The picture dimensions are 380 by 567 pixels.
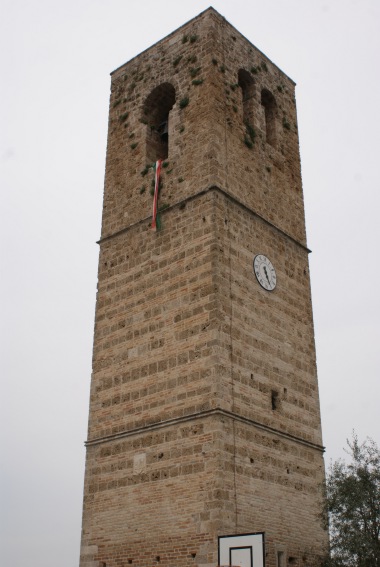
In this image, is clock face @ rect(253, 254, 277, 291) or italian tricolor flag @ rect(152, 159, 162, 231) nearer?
clock face @ rect(253, 254, 277, 291)

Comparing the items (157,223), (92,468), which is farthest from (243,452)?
(157,223)

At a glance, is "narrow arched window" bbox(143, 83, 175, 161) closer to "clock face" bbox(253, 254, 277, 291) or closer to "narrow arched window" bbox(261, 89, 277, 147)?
"narrow arched window" bbox(261, 89, 277, 147)

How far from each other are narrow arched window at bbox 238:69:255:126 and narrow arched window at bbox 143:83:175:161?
6.11 ft

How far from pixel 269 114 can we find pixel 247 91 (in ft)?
3.69

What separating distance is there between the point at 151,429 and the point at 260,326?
10.7 feet

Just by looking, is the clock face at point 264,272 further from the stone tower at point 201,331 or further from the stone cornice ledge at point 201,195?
the stone cornice ledge at point 201,195

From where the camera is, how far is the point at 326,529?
15.3 m

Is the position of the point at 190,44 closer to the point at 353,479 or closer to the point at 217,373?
the point at 217,373

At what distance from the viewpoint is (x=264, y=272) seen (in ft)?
56.5

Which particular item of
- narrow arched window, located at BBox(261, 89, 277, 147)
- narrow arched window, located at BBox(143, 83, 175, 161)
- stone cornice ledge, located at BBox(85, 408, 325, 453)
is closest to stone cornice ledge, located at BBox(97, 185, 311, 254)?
narrow arched window, located at BBox(143, 83, 175, 161)

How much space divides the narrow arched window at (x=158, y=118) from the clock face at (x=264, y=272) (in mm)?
4104

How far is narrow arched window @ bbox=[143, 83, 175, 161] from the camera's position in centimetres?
1939

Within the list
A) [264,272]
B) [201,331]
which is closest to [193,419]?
[201,331]

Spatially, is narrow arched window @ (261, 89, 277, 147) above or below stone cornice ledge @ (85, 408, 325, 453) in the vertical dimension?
above
